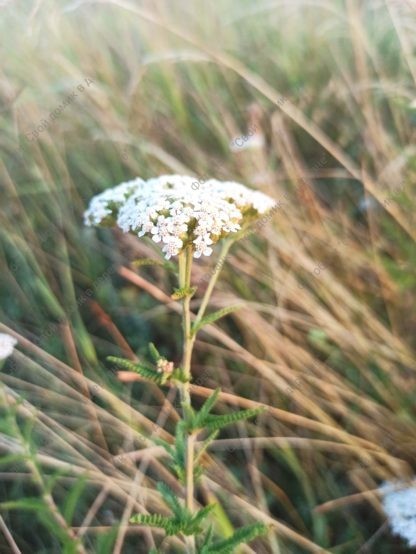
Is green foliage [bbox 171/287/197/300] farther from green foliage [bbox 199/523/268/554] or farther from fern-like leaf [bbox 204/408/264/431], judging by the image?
green foliage [bbox 199/523/268/554]

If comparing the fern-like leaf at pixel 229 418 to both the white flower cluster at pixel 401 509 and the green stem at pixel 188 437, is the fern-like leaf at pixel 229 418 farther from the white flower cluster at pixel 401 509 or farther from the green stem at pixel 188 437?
the white flower cluster at pixel 401 509

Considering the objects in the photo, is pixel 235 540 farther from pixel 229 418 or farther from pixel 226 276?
pixel 226 276

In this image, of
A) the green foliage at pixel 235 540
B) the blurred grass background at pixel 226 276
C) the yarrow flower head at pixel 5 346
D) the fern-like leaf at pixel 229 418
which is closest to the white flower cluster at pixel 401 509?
the blurred grass background at pixel 226 276

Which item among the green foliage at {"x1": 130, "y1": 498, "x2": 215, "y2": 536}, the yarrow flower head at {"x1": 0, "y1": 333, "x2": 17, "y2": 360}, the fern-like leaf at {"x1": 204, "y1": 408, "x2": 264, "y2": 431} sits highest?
the fern-like leaf at {"x1": 204, "y1": 408, "x2": 264, "y2": 431}

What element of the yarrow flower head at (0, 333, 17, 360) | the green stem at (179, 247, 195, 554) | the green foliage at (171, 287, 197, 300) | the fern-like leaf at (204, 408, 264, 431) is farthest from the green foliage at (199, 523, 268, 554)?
the yarrow flower head at (0, 333, 17, 360)

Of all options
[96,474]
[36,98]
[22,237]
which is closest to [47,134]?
[36,98]

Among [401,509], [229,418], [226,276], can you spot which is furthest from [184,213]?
[226,276]
